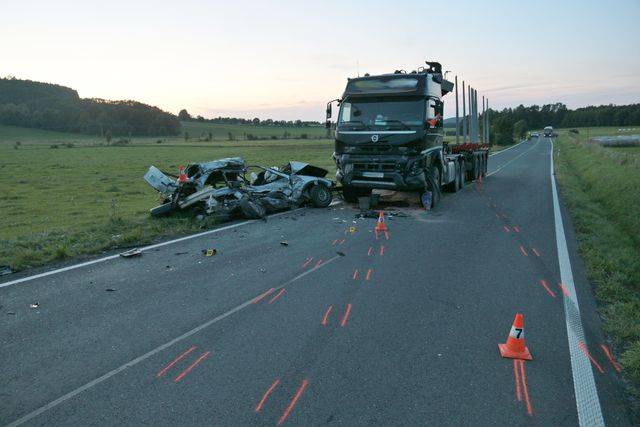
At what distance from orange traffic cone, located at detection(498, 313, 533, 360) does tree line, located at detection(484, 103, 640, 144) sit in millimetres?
72912

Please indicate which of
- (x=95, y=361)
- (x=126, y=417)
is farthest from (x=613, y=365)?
(x=95, y=361)

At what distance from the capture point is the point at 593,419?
10.7 feet

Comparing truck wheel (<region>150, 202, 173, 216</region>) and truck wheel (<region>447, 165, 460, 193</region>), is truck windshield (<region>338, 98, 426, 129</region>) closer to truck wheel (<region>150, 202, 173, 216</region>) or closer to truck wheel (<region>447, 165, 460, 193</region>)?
truck wheel (<region>150, 202, 173, 216</region>)

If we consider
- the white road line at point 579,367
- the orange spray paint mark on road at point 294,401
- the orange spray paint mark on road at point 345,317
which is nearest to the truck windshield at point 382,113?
the white road line at point 579,367

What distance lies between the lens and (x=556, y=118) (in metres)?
171

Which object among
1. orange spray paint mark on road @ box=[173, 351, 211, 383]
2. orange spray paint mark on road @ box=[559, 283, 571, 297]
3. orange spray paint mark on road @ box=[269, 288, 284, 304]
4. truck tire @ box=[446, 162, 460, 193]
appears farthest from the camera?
truck tire @ box=[446, 162, 460, 193]

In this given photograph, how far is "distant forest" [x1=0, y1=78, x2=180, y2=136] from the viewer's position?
3696 inches

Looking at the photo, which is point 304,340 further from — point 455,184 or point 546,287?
point 455,184

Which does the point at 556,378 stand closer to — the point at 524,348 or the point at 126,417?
the point at 524,348

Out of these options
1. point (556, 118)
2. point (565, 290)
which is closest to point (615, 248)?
point (565, 290)

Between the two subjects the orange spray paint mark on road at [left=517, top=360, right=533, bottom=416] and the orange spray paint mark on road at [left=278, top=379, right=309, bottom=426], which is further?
the orange spray paint mark on road at [left=517, top=360, right=533, bottom=416]

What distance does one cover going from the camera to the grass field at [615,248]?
182 inches

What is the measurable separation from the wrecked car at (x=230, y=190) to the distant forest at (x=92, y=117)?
285ft

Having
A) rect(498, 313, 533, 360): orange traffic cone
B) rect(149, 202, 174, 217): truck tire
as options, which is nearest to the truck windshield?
rect(149, 202, 174, 217): truck tire
